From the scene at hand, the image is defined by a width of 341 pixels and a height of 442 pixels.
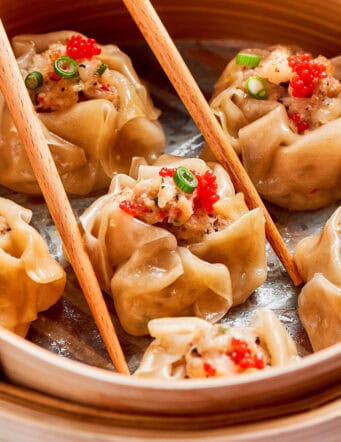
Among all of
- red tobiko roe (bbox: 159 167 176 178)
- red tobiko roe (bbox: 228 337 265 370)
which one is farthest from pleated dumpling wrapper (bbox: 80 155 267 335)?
red tobiko roe (bbox: 228 337 265 370)

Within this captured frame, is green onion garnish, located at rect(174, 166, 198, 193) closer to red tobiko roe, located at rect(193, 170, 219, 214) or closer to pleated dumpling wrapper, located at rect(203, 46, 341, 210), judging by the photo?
red tobiko roe, located at rect(193, 170, 219, 214)

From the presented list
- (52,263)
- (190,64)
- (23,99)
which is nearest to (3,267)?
(52,263)

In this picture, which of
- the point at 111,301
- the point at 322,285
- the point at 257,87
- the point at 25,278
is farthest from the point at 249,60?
the point at 25,278

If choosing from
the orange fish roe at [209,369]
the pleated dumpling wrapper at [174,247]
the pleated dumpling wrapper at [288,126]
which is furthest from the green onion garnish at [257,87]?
the orange fish roe at [209,369]

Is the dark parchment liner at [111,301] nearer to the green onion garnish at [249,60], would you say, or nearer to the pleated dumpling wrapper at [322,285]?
the pleated dumpling wrapper at [322,285]

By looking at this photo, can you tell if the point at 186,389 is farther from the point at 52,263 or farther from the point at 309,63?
the point at 309,63
